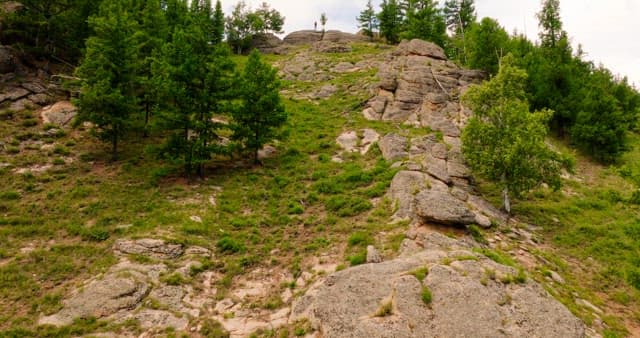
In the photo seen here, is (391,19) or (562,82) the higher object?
(391,19)

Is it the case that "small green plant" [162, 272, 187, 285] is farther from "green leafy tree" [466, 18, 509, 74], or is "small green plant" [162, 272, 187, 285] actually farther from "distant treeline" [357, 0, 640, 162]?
"green leafy tree" [466, 18, 509, 74]

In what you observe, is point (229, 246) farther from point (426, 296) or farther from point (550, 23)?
point (550, 23)

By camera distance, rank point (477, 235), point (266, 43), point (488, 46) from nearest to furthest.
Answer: point (477, 235) → point (488, 46) → point (266, 43)

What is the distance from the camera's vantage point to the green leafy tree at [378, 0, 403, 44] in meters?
70.4

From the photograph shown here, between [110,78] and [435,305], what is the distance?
24.5 m

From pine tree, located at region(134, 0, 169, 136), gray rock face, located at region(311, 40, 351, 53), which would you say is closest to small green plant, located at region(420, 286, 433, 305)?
pine tree, located at region(134, 0, 169, 136)

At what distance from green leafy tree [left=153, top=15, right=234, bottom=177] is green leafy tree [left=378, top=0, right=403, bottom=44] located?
182 feet

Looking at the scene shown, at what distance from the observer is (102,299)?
42.2 ft

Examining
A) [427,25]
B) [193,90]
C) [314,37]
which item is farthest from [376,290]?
[314,37]

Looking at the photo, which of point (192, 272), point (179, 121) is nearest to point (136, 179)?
point (179, 121)

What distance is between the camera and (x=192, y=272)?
49.3 feet

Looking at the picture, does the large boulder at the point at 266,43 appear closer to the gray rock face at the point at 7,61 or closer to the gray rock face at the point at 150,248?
the gray rock face at the point at 7,61

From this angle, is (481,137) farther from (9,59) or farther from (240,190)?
(9,59)

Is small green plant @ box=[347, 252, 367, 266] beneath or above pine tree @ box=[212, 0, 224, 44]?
beneath
